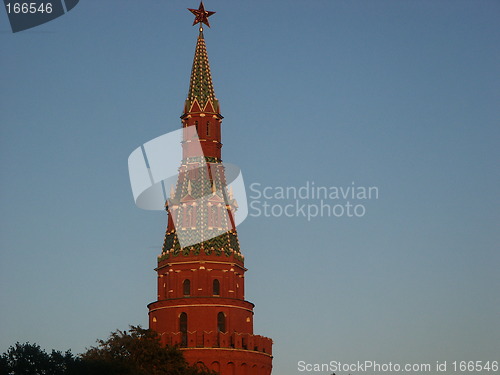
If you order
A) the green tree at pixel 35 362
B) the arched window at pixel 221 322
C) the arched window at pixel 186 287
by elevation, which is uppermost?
the arched window at pixel 186 287

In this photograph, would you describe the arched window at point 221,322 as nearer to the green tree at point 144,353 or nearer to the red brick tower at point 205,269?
the red brick tower at point 205,269

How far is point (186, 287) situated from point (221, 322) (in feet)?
17.4

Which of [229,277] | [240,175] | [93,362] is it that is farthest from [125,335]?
[240,175]

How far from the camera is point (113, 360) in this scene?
8844cm

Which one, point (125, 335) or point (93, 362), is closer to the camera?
point (93, 362)

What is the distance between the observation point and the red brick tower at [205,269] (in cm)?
10569

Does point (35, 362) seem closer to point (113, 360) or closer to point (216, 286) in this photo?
point (113, 360)

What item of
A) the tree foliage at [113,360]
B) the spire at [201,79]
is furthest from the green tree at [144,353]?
the spire at [201,79]

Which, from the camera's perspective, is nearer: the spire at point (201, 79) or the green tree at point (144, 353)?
the green tree at point (144, 353)

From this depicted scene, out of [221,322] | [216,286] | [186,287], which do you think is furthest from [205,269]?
[221,322]

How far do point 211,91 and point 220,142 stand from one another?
6.07m

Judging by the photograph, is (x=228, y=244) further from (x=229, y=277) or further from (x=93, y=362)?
(x=93, y=362)

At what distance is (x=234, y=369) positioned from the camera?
10519 centimetres

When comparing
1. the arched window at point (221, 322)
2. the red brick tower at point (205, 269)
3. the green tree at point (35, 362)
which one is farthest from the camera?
the arched window at point (221, 322)
